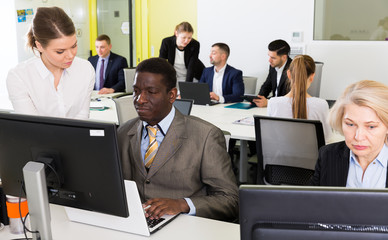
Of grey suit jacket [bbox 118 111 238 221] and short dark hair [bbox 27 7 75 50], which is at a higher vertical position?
short dark hair [bbox 27 7 75 50]

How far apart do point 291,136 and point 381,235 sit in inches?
76.4

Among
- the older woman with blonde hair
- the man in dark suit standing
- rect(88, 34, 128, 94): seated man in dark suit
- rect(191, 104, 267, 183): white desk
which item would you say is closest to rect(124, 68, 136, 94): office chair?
rect(88, 34, 128, 94): seated man in dark suit

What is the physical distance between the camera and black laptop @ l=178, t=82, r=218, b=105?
Result: 446 centimetres

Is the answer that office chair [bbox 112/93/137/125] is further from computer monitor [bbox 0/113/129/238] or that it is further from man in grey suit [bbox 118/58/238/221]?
computer monitor [bbox 0/113/129/238]

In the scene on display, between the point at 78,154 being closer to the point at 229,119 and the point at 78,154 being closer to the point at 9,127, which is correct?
the point at 9,127

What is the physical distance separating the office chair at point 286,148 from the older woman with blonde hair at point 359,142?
77 centimetres

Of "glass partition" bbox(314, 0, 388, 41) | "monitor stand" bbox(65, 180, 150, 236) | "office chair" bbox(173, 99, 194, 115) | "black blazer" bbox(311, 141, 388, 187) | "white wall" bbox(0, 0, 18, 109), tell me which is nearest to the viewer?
"monitor stand" bbox(65, 180, 150, 236)

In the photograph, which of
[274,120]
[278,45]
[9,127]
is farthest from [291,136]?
[278,45]

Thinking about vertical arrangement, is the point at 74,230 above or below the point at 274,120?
below

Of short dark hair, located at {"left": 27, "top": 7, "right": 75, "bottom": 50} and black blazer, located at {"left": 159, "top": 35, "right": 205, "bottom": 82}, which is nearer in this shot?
short dark hair, located at {"left": 27, "top": 7, "right": 75, "bottom": 50}

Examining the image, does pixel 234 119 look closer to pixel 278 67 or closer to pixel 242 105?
pixel 242 105

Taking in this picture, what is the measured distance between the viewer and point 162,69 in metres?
1.93

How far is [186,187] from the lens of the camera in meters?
1.94

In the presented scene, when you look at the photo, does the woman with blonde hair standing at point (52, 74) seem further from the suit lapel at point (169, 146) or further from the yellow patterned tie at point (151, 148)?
the suit lapel at point (169, 146)
